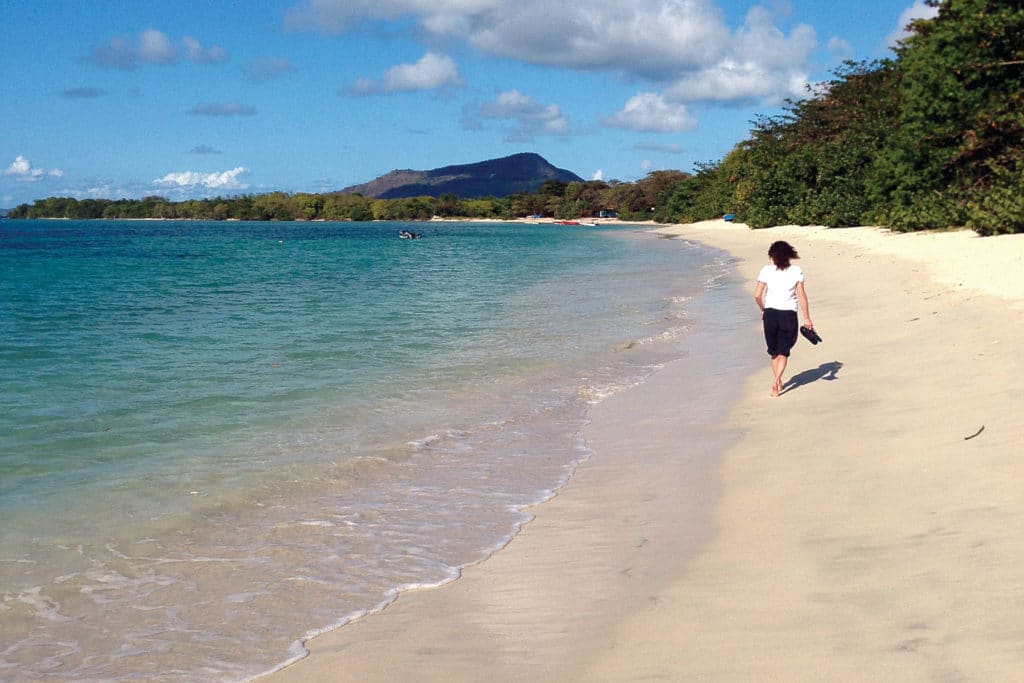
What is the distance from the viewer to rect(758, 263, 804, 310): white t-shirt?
9156 mm

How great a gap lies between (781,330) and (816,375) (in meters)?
0.87

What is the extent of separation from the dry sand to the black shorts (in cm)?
51

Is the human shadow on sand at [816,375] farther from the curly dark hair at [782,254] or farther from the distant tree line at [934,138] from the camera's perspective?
the distant tree line at [934,138]

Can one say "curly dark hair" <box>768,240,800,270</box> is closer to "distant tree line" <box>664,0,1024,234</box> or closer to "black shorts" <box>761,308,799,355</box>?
"black shorts" <box>761,308,799,355</box>

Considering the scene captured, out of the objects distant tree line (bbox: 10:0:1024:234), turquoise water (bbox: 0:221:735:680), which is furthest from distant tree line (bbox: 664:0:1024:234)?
turquoise water (bbox: 0:221:735:680)

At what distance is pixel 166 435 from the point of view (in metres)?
8.61

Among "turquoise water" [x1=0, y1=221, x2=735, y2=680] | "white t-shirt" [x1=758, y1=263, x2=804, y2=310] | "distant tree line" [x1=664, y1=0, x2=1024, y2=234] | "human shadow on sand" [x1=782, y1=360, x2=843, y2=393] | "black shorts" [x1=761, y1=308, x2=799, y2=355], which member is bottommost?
"turquoise water" [x1=0, y1=221, x2=735, y2=680]

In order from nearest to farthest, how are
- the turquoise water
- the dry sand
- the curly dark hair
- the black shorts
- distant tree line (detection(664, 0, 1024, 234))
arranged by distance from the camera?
the dry sand
the turquoise water
the black shorts
the curly dark hair
distant tree line (detection(664, 0, 1024, 234))

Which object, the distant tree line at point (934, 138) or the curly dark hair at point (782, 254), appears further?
the distant tree line at point (934, 138)

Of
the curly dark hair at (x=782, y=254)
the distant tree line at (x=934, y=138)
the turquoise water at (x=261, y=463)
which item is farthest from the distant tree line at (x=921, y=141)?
the curly dark hair at (x=782, y=254)

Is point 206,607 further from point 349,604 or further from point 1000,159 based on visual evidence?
point 1000,159

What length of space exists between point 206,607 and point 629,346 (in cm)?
977

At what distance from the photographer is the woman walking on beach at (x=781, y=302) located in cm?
902

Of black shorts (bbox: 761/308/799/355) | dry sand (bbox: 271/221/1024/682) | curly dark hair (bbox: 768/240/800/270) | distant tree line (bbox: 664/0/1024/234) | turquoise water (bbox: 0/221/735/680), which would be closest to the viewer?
dry sand (bbox: 271/221/1024/682)
